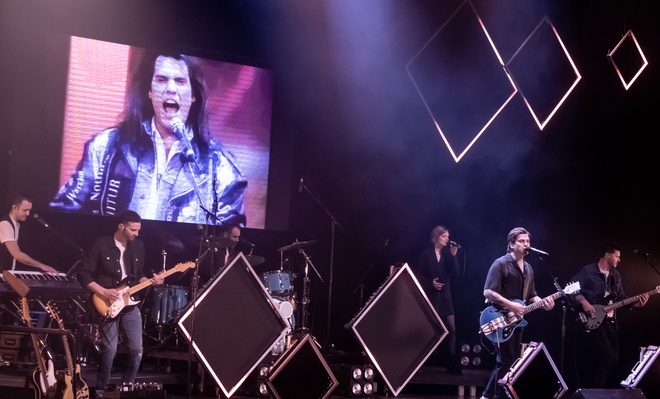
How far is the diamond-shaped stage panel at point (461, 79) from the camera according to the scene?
39.9ft

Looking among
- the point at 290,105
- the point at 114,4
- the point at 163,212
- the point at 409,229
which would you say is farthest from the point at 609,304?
the point at 114,4

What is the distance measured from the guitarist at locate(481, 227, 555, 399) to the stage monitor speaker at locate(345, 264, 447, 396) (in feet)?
2.97

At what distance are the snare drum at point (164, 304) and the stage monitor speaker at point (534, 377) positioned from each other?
13.5 ft

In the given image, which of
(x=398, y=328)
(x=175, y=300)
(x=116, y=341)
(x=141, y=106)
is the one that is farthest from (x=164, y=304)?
(x=398, y=328)

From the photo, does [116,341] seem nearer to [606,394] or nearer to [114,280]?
[114,280]

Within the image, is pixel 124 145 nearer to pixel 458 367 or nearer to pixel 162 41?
pixel 162 41

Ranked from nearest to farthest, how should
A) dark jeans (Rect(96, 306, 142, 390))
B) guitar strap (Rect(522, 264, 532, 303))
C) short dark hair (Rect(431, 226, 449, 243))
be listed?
dark jeans (Rect(96, 306, 142, 390)) < guitar strap (Rect(522, 264, 532, 303)) < short dark hair (Rect(431, 226, 449, 243))

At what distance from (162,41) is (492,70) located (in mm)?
4939

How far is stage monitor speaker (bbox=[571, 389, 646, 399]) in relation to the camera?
775 cm

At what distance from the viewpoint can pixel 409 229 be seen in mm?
12148

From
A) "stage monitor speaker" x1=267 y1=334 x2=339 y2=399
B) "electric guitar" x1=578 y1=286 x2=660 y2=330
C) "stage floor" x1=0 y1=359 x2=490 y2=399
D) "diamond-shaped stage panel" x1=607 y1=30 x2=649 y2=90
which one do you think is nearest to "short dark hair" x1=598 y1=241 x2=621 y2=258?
"electric guitar" x1=578 y1=286 x2=660 y2=330

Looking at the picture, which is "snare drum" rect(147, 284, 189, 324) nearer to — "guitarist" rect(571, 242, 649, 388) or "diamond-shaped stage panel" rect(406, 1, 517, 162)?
"diamond-shaped stage panel" rect(406, 1, 517, 162)

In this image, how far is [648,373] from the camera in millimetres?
10602

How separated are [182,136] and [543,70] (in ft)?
18.4
